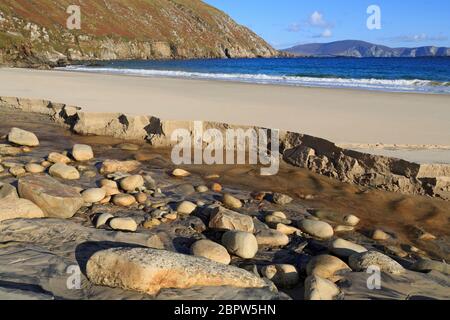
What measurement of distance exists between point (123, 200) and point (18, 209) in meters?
1.07

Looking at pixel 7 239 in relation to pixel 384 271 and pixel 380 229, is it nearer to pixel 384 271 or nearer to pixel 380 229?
pixel 384 271

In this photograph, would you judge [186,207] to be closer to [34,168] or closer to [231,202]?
[231,202]

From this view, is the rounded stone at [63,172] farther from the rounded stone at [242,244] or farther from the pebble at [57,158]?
the rounded stone at [242,244]

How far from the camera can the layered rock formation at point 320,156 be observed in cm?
491

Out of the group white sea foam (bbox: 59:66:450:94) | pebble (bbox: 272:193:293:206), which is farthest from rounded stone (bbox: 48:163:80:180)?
white sea foam (bbox: 59:66:450:94)

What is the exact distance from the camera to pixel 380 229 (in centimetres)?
416

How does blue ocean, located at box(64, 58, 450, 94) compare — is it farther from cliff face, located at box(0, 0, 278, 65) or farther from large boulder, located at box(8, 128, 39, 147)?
large boulder, located at box(8, 128, 39, 147)

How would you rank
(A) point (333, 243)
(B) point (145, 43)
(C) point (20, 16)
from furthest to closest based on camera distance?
(B) point (145, 43) → (C) point (20, 16) → (A) point (333, 243)

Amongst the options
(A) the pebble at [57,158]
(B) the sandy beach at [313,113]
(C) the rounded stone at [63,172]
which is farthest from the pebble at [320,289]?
(A) the pebble at [57,158]

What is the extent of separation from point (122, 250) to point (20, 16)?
202 ft

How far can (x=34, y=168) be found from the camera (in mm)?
5066

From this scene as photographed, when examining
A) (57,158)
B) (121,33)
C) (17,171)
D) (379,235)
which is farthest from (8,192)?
(121,33)

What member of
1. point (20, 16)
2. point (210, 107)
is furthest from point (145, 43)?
point (210, 107)

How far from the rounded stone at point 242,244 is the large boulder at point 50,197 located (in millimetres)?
1536
